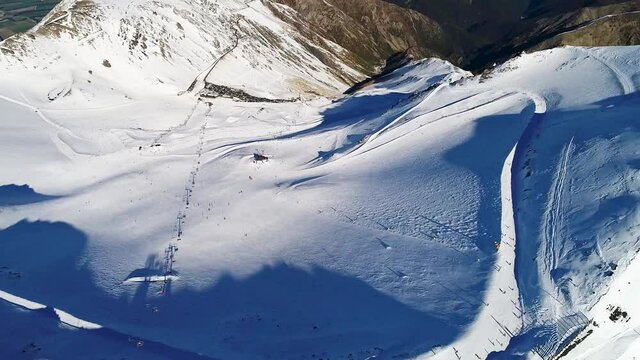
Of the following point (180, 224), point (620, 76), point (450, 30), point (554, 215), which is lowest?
point (180, 224)

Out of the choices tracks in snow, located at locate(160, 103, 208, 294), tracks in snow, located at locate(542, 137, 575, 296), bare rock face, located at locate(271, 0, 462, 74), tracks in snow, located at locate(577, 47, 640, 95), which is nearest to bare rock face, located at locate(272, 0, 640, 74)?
bare rock face, located at locate(271, 0, 462, 74)

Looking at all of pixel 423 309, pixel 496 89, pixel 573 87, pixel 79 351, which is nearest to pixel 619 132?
pixel 573 87

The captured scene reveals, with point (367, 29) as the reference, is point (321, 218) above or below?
below

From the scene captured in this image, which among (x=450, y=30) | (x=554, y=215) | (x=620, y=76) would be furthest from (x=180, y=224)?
(x=450, y=30)

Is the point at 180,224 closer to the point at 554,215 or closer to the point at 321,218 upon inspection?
the point at 321,218

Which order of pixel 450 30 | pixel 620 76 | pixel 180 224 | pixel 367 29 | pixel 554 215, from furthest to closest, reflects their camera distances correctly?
1. pixel 450 30
2. pixel 367 29
3. pixel 620 76
4. pixel 180 224
5. pixel 554 215

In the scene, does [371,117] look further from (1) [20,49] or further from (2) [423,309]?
(1) [20,49]

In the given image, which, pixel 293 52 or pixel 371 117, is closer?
pixel 371 117

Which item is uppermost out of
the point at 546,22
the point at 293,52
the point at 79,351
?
the point at 546,22

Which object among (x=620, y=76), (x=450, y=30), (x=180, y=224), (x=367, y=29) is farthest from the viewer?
(x=450, y=30)
